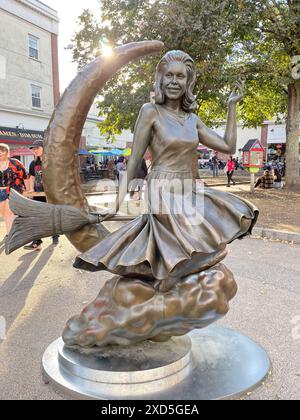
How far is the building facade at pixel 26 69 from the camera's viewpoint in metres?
20.6

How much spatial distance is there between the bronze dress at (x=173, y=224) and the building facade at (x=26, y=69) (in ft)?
62.6

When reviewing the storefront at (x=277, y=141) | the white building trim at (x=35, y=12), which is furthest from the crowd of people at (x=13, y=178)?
the storefront at (x=277, y=141)

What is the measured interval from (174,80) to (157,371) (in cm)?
207

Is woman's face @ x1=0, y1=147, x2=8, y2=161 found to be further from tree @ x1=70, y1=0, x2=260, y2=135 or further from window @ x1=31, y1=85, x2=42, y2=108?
window @ x1=31, y1=85, x2=42, y2=108

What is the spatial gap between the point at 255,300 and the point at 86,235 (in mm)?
2569

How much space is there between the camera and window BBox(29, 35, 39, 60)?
2238cm

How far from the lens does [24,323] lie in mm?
3953

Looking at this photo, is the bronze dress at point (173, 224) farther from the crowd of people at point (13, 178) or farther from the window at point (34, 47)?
the window at point (34, 47)

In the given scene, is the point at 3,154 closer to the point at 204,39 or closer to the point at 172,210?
the point at 172,210

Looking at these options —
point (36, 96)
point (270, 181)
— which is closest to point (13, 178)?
point (270, 181)

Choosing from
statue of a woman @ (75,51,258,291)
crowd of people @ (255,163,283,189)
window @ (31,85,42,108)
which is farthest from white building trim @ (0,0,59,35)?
statue of a woman @ (75,51,258,291)

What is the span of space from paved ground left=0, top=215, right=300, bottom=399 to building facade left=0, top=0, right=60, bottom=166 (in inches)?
626

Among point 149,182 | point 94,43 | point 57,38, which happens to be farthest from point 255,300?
point 57,38
